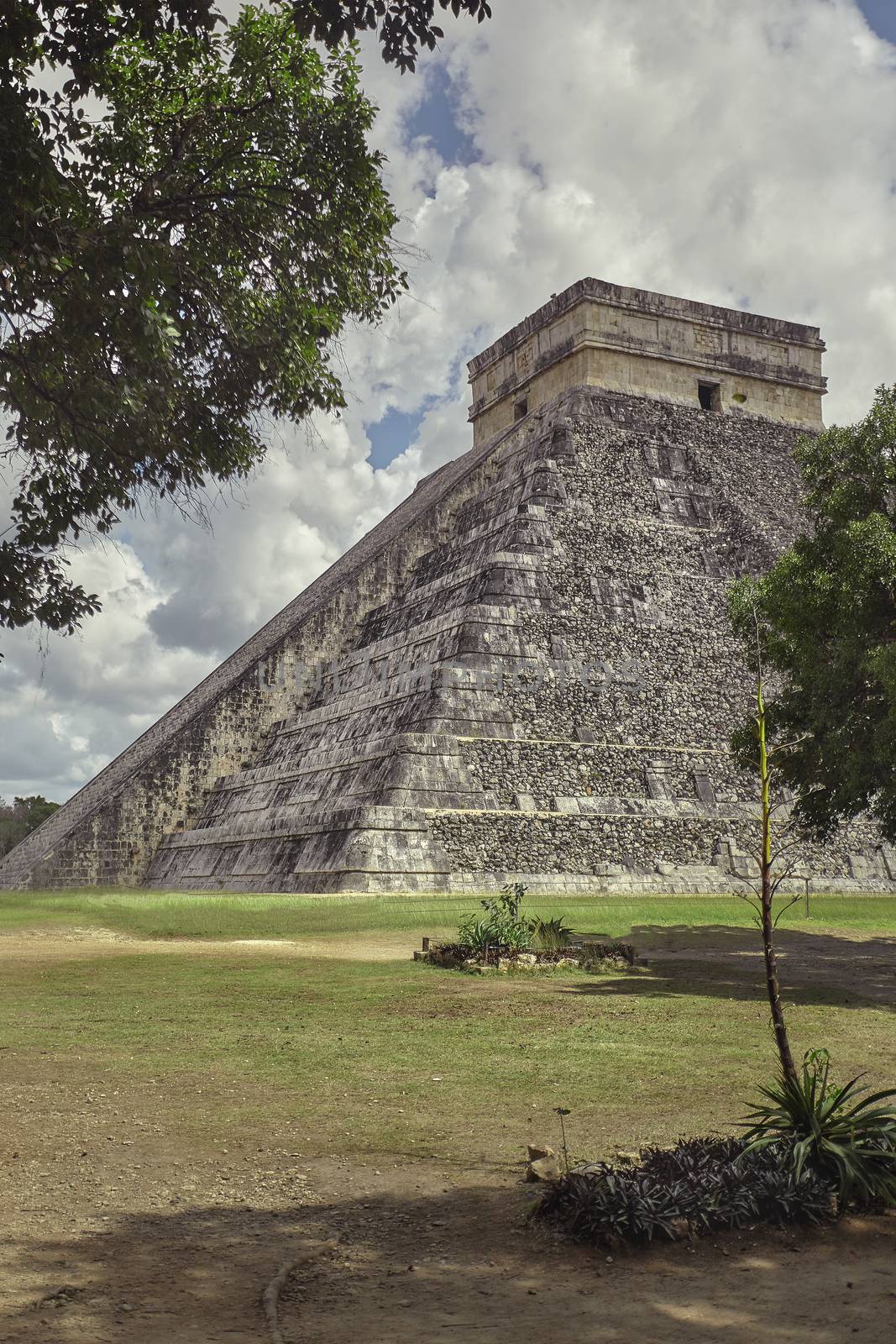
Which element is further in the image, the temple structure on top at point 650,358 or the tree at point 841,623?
the temple structure on top at point 650,358

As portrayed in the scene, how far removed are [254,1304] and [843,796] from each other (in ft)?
32.7

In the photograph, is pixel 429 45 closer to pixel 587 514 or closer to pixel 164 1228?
pixel 164 1228

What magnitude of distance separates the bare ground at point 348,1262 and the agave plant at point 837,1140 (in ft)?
0.50

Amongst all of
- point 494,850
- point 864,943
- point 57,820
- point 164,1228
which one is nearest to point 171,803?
point 57,820

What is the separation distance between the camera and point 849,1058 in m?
7.07

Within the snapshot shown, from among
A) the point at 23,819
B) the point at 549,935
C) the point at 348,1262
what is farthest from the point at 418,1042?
the point at 23,819

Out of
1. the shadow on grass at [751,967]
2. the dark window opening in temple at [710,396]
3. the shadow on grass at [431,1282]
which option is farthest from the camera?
Answer: the dark window opening in temple at [710,396]

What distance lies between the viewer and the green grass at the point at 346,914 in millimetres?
15219

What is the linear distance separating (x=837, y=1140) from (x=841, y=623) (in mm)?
8884

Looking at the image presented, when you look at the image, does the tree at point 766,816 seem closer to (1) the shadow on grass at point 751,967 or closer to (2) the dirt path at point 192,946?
(1) the shadow on grass at point 751,967

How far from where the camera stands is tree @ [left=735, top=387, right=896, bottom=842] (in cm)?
1225

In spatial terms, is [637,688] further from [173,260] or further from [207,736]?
[173,260]

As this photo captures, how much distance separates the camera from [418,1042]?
7625 mm

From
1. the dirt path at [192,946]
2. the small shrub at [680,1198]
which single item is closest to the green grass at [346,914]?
the dirt path at [192,946]
